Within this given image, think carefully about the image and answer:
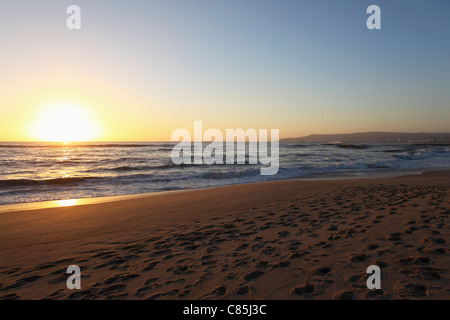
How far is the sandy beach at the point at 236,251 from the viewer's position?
2.93 m

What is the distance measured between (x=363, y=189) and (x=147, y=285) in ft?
28.8

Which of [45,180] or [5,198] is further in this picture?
[45,180]

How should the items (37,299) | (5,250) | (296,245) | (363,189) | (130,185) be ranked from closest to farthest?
(37,299) → (296,245) → (5,250) → (363,189) → (130,185)

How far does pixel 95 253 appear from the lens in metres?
4.32

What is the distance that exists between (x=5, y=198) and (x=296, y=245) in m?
11.8

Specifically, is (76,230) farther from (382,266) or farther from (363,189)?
(363,189)

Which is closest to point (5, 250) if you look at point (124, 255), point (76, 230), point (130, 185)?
point (76, 230)

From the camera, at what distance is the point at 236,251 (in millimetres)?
4035

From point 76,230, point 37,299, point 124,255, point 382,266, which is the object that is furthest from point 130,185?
point 382,266

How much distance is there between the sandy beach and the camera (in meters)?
2.93

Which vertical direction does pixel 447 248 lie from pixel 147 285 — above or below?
above

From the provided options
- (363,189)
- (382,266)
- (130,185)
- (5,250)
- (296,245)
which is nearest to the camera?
(382,266)

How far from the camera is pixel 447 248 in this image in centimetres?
359
